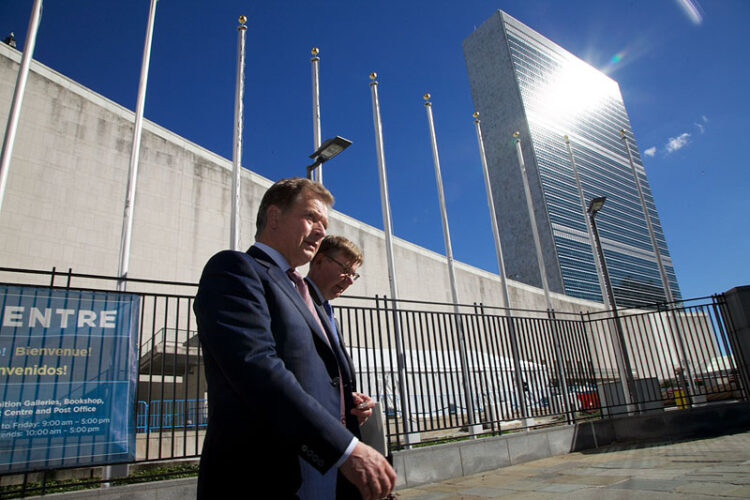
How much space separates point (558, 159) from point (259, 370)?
7463cm

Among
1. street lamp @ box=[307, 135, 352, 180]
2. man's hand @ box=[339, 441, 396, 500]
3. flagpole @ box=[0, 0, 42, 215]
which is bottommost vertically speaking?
man's hand @ box=[339, 441, 396, 500]

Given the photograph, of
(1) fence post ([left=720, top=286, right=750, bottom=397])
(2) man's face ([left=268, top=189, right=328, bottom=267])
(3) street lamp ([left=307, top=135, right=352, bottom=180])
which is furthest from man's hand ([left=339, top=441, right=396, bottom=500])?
(1) fence post ([left=720, top=286, right=750, bottom=397])

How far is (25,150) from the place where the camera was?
15.1m

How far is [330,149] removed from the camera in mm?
7945

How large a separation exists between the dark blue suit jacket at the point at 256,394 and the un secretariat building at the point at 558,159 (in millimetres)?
66863

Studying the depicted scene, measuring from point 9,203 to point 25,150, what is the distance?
2.12 metres

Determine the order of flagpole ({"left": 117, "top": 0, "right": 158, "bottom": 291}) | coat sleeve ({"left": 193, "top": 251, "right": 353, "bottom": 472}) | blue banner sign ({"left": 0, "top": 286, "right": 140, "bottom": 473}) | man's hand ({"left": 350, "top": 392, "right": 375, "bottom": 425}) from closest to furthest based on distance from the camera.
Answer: coat sleeve ({"left": 193, "top": 251, "right": 353, "bottom": 472}), man's hand ({"left": 350, "top": 392, "right": 375, "bottom": 425}), blue banner sign ({"left": 0, "top": 286, "right": 140, "bottom": 473}), flagpole ({"left": 117, "top": 0, "right": 158, "bottom": 291})

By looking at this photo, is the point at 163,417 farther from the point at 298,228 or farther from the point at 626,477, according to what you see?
the point at 626,477

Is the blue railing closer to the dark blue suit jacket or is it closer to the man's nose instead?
the man's nose

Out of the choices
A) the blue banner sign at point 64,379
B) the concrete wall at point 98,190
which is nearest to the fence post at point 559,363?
the blue banner sign at point 64,379

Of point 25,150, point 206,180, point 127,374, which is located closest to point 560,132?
point 206,180

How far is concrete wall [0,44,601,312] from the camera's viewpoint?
14.8 meters

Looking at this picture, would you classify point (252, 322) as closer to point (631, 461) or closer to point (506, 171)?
point (631, 461)

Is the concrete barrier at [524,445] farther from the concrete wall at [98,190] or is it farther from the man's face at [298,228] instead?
the concrete wall at [98,190]
